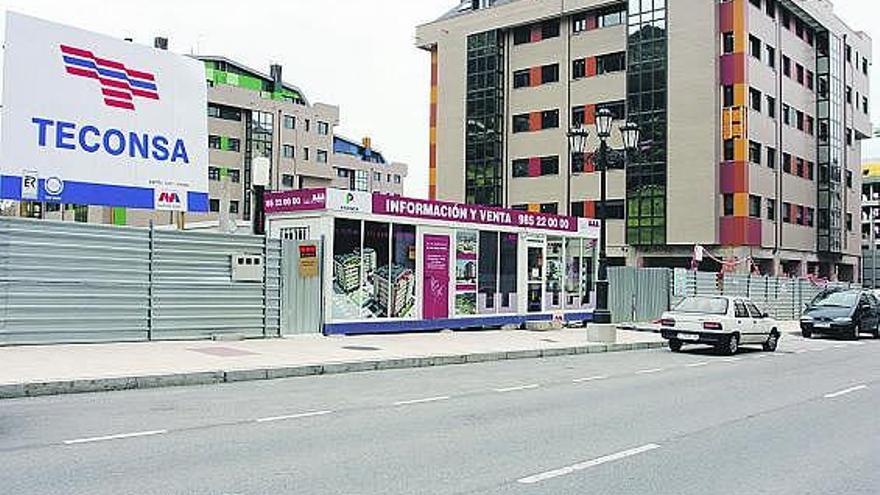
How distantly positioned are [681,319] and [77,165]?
1413 cm

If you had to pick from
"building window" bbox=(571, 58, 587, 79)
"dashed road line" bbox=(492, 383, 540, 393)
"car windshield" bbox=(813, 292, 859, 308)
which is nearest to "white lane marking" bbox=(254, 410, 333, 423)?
"dashed road line" bbox=(492, 383, 540, 393)

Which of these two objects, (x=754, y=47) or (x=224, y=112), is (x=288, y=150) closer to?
(x=224, y=112)

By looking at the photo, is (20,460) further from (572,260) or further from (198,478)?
(572,260)

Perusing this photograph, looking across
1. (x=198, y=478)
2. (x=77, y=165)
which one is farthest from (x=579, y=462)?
(x=77, y=165)

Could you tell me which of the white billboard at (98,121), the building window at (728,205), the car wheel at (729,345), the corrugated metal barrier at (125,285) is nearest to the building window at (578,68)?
the building window at (728,205)

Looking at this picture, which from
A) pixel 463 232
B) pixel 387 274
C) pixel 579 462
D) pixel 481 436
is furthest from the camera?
pixel 463 232

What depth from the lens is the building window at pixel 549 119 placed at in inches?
2314

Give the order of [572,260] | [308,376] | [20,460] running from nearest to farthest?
[20,460] < [308,376] < [572,260]

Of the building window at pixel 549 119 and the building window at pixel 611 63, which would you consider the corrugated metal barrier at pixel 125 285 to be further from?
the building window at pixel 549 119

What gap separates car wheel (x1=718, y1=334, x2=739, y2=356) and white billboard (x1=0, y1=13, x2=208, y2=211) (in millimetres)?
12596

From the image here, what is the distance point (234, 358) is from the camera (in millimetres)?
15141

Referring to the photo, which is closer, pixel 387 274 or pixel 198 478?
pixel 198 478

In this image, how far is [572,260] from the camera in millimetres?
27984

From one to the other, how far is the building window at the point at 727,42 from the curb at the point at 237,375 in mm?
36894
